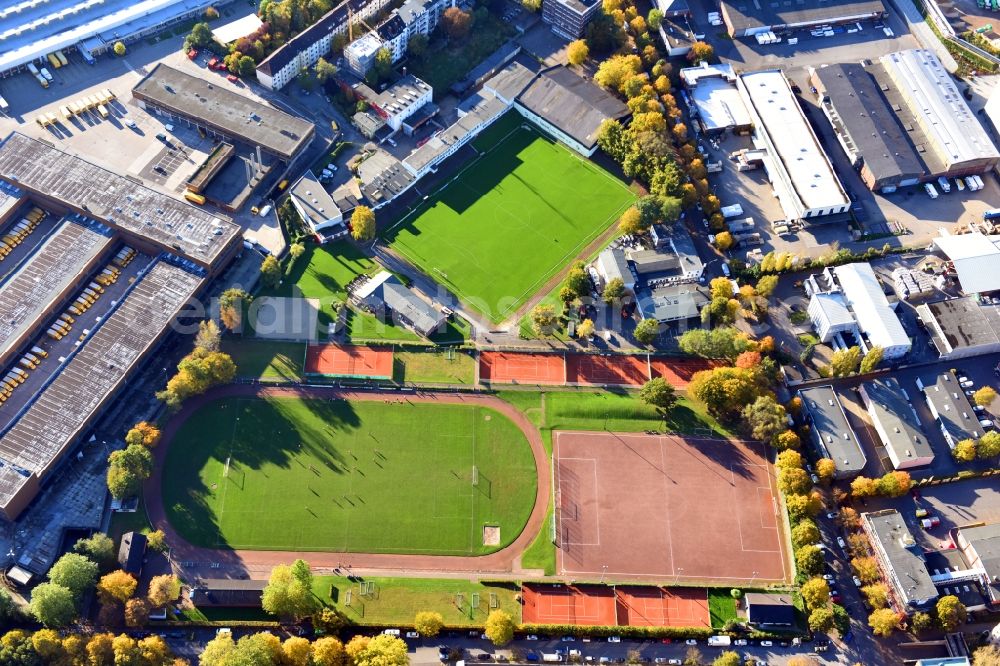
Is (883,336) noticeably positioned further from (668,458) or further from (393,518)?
(393,518)

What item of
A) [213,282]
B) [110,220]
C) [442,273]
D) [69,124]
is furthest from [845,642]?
[69,124]

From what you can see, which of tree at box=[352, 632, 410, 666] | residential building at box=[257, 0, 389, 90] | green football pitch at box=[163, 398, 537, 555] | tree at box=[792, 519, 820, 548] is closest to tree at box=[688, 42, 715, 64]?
residential building at box=[257, 0, 389, 90]

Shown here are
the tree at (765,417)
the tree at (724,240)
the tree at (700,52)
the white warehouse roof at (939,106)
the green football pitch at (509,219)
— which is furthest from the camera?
the tree at (700,52)

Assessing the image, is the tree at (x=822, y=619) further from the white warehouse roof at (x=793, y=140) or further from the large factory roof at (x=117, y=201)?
the large factory roof at (x=117, y=201)

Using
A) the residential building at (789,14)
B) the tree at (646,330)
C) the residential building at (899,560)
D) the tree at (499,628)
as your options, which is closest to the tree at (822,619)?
the residential building at (899,560)

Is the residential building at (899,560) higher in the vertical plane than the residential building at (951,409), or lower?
lower

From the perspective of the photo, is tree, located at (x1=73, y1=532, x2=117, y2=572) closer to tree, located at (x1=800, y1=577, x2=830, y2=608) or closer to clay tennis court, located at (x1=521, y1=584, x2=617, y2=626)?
clay tennis court, located at (x1=521, y1=584, x2=617, y2=626)

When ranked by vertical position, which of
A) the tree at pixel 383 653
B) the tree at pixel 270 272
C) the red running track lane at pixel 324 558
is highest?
the tree at pixel 270 272
